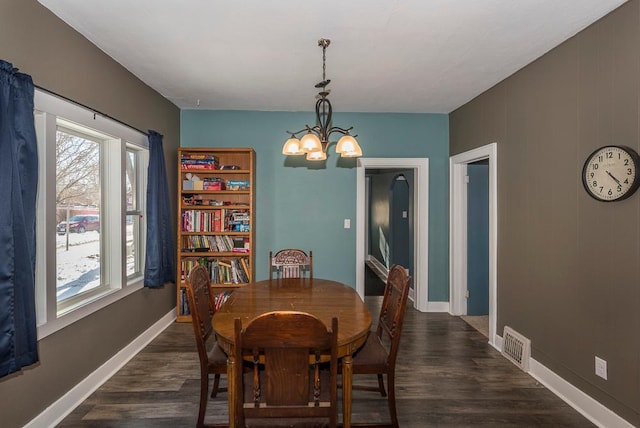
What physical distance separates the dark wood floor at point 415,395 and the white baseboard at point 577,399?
5 centimetres

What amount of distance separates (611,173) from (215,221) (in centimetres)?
361

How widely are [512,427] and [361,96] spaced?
313 cm

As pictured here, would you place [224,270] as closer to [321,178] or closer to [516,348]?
[321,178]

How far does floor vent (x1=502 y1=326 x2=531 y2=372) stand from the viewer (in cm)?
289

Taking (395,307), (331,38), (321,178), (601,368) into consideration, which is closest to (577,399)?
(601,368)

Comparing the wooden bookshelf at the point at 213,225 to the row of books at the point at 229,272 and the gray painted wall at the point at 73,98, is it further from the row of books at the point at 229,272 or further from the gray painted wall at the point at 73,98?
the gray painted wall at the point at 73,98

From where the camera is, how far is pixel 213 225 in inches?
161

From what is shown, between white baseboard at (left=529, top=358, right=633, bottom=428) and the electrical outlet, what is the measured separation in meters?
0.18

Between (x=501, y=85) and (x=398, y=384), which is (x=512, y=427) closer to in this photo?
(x=398, y=384)

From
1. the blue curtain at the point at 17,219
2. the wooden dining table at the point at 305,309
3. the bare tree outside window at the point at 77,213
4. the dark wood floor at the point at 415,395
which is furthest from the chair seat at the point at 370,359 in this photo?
the bare tree outside window at the point at 77,213

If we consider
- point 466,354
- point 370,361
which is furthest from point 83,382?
point 466,354

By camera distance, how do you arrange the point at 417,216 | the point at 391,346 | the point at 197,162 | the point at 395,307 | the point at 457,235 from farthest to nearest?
the point at 417,216, the point at 457,235, the point at 197,162, the point at 395,307, the point at 391,346

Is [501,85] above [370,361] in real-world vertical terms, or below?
above

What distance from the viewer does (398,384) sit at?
267 centimetres
